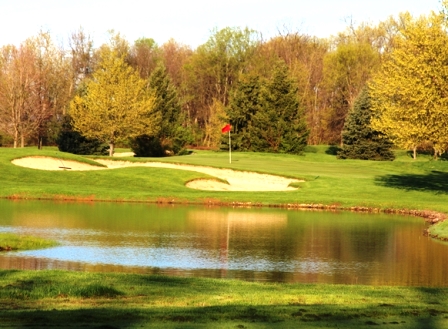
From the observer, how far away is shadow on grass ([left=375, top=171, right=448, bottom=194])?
46150mm

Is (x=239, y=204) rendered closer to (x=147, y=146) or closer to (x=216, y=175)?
(x=216, y=175)

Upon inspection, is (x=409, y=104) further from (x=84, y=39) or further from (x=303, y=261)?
(x=84, y=39)

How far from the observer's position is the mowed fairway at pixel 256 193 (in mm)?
40344

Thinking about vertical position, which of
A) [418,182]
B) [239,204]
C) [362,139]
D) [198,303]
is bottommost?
[239,204]

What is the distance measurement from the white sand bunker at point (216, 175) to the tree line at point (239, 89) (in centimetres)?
688

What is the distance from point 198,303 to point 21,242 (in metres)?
10.7

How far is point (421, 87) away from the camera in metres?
39.1

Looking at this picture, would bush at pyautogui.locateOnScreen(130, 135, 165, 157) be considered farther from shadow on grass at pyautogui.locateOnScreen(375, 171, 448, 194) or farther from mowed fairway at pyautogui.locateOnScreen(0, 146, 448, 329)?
mowed fairway at pyautogui.locateOnScreen(0, 146, 448, 329)

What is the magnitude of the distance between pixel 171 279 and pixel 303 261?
6.58 m

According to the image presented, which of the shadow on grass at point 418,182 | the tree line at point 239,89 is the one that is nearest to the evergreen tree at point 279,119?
the tree line at point 239,89

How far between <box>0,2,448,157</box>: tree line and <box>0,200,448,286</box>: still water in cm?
869

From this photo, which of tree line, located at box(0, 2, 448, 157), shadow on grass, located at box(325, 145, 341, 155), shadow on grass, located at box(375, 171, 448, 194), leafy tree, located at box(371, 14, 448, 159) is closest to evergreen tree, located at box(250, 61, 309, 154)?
tree line, located at box(0, 2, 448, 157)

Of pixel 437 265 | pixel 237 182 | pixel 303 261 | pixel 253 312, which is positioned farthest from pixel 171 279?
pixel 237 182

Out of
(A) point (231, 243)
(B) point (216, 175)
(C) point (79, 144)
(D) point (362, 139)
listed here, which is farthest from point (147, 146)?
(A) point (231, 243)
